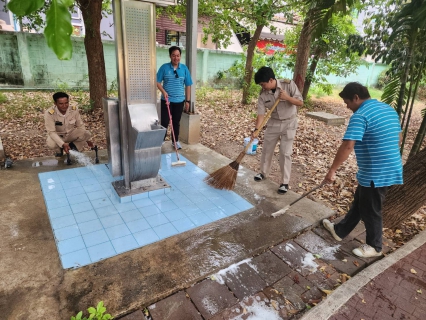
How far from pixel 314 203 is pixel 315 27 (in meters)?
2.37

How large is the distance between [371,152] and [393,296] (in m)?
1.34

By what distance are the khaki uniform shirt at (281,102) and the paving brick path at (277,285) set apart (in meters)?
1.80

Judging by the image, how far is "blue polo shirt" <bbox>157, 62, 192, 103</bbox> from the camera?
202 inches

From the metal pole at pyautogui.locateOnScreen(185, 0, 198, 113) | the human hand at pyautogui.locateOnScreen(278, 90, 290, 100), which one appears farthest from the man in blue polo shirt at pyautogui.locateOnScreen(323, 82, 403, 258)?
the metal pole at pyautogui.locateOnScreen(185, 0, 198, 113)

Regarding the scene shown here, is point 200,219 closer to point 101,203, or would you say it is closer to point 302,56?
point 101,203

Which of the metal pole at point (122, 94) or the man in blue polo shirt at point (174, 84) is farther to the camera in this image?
the man in blue polo shirt at point (174, 84)

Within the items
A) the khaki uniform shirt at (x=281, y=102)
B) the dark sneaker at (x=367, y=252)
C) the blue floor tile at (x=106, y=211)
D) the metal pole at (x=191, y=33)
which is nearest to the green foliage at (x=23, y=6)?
the blue floor tile at (x=106, y=211)

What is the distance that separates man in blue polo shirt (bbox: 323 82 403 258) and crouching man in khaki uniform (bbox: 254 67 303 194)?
121cm

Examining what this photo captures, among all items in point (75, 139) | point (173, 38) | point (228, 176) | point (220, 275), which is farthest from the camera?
point (173, 38)

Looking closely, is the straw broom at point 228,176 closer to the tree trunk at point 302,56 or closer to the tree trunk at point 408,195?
the tree trunk at point 408,195

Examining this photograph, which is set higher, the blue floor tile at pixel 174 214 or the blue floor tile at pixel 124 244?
the blue floor tile at pixel 174 214

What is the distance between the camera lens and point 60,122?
469 cm

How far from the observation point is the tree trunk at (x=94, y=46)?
710cm

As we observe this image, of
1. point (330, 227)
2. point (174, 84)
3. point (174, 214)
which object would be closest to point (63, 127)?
point (174, 84)
